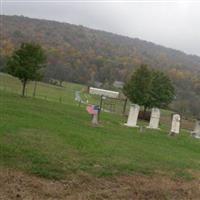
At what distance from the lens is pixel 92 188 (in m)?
10.4

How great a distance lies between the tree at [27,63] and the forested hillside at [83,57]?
136 feet

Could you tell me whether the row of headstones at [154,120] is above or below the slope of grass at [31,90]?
above

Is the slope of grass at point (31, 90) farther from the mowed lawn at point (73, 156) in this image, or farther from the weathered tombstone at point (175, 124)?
the mowed lawn at point (73, 156)

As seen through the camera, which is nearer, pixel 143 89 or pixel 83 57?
pixel 143 89

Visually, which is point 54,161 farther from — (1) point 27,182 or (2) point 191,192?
(2) point 191,192

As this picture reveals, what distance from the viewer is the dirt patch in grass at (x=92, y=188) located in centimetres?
925

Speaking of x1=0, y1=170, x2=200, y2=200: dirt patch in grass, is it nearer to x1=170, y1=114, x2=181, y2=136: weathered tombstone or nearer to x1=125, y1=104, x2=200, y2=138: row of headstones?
x1=170, y1=114, x2=181, y2=136: weathered tombstone

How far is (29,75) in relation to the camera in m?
42.2

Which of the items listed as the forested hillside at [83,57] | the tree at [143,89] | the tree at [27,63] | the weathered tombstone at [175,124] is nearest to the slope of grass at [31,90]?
the tree at [27,63]

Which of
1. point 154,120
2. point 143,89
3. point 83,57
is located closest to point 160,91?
point 143,89

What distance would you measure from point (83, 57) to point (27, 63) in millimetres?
83429

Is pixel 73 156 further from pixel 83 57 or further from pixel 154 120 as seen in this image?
pixel 83 57

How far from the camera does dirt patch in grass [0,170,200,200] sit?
9250 millimetres

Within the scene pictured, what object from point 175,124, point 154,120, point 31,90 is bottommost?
point 31,90
